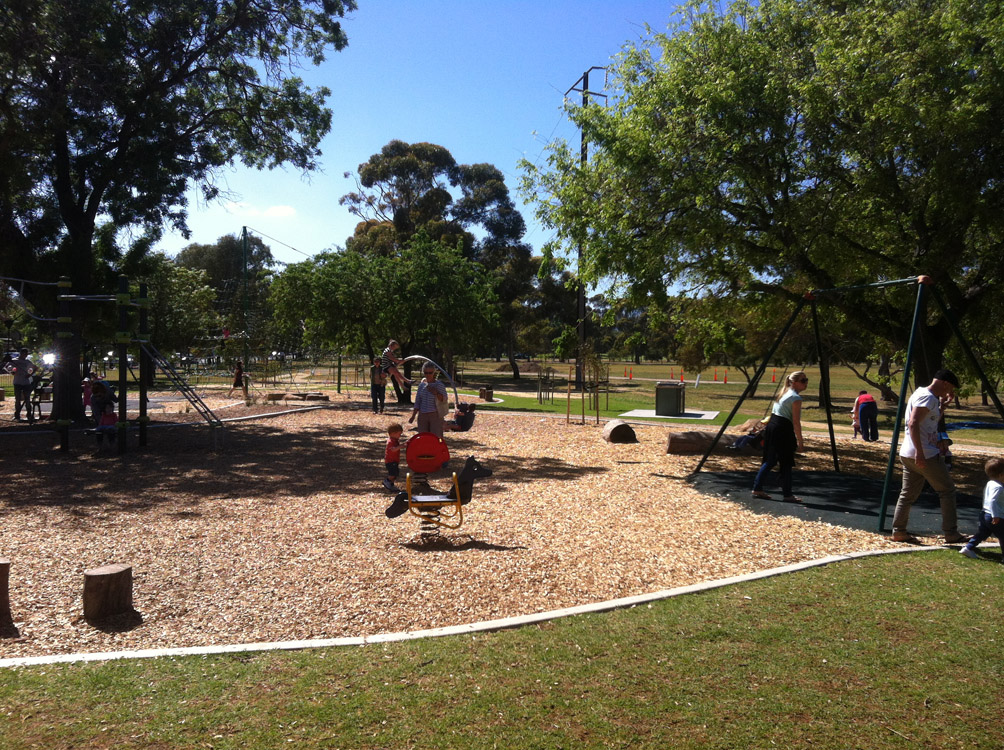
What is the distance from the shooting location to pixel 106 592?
4945 mm

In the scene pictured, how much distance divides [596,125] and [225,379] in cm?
3410

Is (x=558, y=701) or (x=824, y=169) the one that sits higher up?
(x=824, y=169)

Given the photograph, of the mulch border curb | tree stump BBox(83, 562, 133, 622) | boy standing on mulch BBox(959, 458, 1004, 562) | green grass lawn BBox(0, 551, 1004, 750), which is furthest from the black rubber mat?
tree stump BBox(83, 562, 133, 622)

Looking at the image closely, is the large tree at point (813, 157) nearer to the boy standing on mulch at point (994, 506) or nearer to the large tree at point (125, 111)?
the boy standing on mulch at point (994, 506)

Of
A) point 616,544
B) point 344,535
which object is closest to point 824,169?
point 616,544

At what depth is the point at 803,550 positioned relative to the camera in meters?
6.95

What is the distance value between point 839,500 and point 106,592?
8.48 metres

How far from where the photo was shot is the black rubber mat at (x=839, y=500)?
811 centimetres

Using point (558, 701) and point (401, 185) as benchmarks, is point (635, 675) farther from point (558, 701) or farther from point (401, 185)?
point (401, 185)

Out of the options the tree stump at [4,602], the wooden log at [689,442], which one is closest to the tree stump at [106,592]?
the tree stump at [4,602]

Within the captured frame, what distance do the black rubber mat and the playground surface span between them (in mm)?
269

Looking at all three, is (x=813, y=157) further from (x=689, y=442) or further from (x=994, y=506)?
(x=994, y=506)

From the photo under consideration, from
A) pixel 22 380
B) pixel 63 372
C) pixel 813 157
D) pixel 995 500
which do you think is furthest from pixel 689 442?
pixel 22 380

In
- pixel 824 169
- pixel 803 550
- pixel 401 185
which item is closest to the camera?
pixel 803 550
